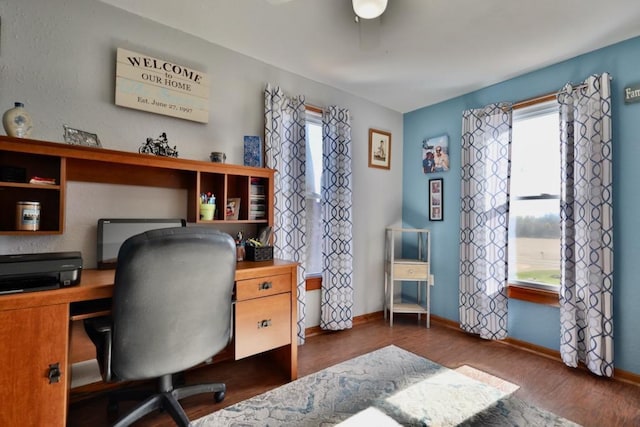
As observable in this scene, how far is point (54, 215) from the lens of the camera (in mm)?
1685

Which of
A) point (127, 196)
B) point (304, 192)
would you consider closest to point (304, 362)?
point (304, 192)

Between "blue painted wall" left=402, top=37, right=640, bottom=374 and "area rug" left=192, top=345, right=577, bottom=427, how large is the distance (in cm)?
88

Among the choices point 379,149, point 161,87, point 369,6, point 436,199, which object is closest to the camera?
point 369,6

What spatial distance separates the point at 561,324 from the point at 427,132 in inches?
87.8

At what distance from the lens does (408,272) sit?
10.4 feet

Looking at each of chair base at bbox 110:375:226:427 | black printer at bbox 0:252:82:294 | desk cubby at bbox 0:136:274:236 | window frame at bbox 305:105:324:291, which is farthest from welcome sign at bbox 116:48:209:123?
chair base at bbox 110:375:226:427

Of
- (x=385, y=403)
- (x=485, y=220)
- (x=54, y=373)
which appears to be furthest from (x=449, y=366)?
(x=54, y=373)

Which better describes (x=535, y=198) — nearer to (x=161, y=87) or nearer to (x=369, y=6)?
(x=369, y=6)

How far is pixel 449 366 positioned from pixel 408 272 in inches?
41.5

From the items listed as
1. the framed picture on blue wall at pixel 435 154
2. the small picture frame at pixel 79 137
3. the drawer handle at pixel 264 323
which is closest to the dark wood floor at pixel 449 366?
the drawer handle at pixel 264 323

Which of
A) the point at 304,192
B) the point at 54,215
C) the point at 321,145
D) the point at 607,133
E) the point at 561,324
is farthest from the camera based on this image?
the point at 321,145

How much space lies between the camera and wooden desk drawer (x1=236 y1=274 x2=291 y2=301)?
1.83 m

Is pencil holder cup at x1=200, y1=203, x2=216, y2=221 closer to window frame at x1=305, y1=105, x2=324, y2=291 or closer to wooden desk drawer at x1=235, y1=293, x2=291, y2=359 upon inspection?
wooden desk drawer at x1=235, y1=293, x2=291, y2=359

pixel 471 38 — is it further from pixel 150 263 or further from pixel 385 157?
pixel 150 263
